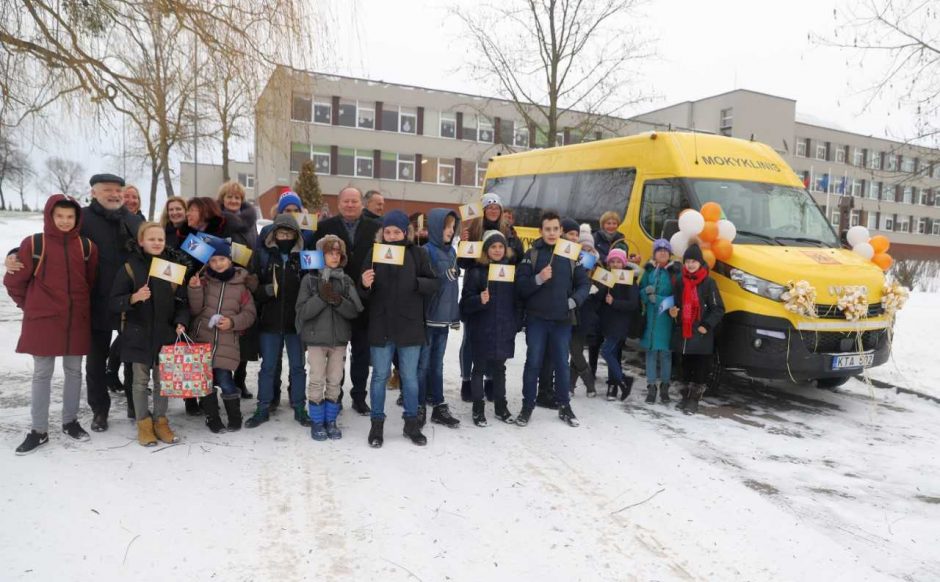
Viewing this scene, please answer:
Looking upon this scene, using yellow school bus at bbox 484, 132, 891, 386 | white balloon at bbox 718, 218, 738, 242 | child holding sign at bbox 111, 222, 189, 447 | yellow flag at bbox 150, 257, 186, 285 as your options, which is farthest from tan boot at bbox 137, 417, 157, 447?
white balloon at bbox 718, 218, 738, 242

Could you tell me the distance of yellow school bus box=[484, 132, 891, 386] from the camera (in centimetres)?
620

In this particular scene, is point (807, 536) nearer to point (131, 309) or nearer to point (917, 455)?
point (917, 455)

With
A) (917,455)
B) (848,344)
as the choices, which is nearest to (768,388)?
(848,344)

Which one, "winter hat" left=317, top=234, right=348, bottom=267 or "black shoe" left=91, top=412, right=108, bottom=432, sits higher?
"winter hat" left=317, top=234, right=348, bottom=267

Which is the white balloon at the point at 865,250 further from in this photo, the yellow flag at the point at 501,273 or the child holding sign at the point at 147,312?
the child holding sign at the point at 147,312

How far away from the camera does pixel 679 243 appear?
6758mm

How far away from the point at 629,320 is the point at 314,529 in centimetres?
420

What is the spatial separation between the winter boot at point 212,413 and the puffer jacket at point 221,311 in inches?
11.3

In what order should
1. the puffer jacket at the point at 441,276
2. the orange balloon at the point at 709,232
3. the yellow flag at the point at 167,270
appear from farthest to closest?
the orange balloon at the point at 709,232 < the puffer jacket at the point at 441,276 < the yellow flag at the point at 167,270

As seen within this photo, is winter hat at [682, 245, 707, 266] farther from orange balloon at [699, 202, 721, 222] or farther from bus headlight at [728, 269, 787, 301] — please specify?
orange balloon at [699, 202, 721, 222]

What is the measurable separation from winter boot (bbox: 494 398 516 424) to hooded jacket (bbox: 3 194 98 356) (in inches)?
136

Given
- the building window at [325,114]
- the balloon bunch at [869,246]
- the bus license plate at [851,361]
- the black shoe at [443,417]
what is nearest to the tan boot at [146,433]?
the black shoe at [443,417]

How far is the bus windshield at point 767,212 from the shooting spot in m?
7.10

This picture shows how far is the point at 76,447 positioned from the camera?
15.2ft
